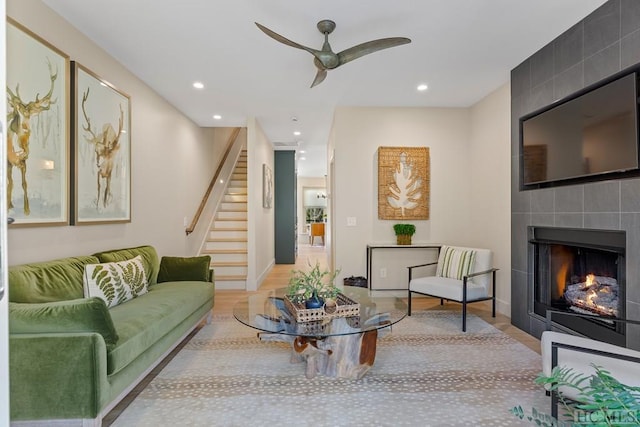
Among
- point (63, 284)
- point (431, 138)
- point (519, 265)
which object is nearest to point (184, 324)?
point (63, 284)

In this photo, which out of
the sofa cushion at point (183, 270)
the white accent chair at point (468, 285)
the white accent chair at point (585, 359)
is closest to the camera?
the white accent chair at point (585, 359)

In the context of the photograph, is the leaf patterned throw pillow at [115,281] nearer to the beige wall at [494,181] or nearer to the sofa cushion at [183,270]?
the sofa cushion at [183,270]

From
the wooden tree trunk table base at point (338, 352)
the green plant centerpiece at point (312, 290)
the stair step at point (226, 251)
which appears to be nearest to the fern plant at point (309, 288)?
the green plant centerpiece at point (312, 290)

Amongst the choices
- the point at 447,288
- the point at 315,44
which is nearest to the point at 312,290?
the point at 447,288

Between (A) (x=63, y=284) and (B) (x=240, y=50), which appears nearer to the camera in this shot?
(A) (x=63, y=284)

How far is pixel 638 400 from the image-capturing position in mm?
778

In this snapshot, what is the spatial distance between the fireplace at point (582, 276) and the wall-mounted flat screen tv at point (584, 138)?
45 cm

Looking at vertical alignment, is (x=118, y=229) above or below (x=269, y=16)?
below

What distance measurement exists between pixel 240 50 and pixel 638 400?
3229mm

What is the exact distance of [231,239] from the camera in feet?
19.1

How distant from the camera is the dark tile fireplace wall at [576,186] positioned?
2.19 m

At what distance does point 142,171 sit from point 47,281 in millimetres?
1787

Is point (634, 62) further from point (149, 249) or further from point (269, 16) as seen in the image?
point (149, 249)

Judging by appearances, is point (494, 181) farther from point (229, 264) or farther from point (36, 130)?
point (36, 130)
